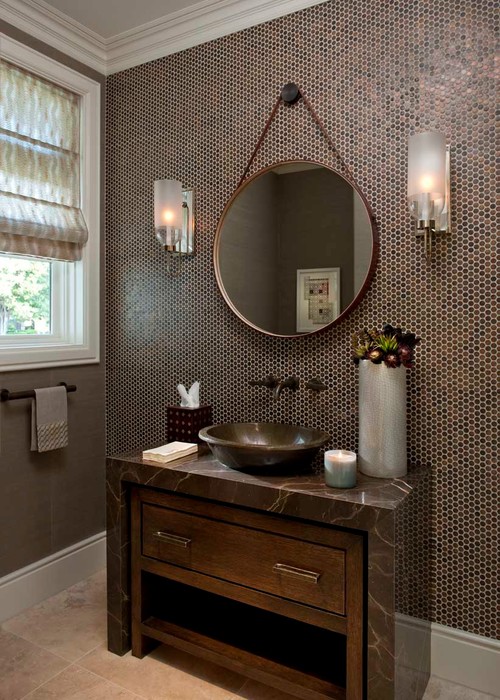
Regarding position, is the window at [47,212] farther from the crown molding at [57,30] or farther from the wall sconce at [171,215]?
the wall sconce at [171,215]

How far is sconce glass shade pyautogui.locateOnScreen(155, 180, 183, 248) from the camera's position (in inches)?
89.7

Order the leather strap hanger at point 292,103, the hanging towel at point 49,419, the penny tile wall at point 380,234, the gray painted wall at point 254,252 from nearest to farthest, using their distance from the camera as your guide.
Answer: the penny tile wall at point 380,234
the leather strap hanger at point 292,103
the gray painted wall at point 254,252
the hanging towel at point 49,419

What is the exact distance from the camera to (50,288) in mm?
2572

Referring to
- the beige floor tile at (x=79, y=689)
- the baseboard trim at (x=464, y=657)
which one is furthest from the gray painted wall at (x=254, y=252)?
the beige floor tile at (x=79, y=689)

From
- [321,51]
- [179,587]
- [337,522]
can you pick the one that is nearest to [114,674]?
[179,587]

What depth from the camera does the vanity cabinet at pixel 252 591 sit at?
1.54 metres

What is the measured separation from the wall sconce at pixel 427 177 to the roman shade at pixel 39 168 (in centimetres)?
161

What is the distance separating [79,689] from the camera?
180cm

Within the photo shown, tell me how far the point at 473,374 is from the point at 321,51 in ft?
4.65

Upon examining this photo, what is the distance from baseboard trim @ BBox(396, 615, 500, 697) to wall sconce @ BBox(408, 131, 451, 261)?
1361mm

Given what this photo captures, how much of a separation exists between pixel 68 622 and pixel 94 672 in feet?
1.28

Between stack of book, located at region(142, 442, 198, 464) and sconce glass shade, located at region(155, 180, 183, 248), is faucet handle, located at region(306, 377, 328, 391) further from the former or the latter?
sconce glass shade, located at region(155, 180, 183, 248)

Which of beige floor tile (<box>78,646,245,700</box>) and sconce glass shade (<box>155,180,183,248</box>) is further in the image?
sconce glass shade (<box>155,180,183,248</box>)

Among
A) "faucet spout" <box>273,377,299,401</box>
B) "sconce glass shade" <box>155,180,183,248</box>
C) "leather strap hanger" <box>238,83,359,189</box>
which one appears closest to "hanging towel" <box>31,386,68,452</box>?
"sconce glass shade" <box>155,180,183,248</box>
